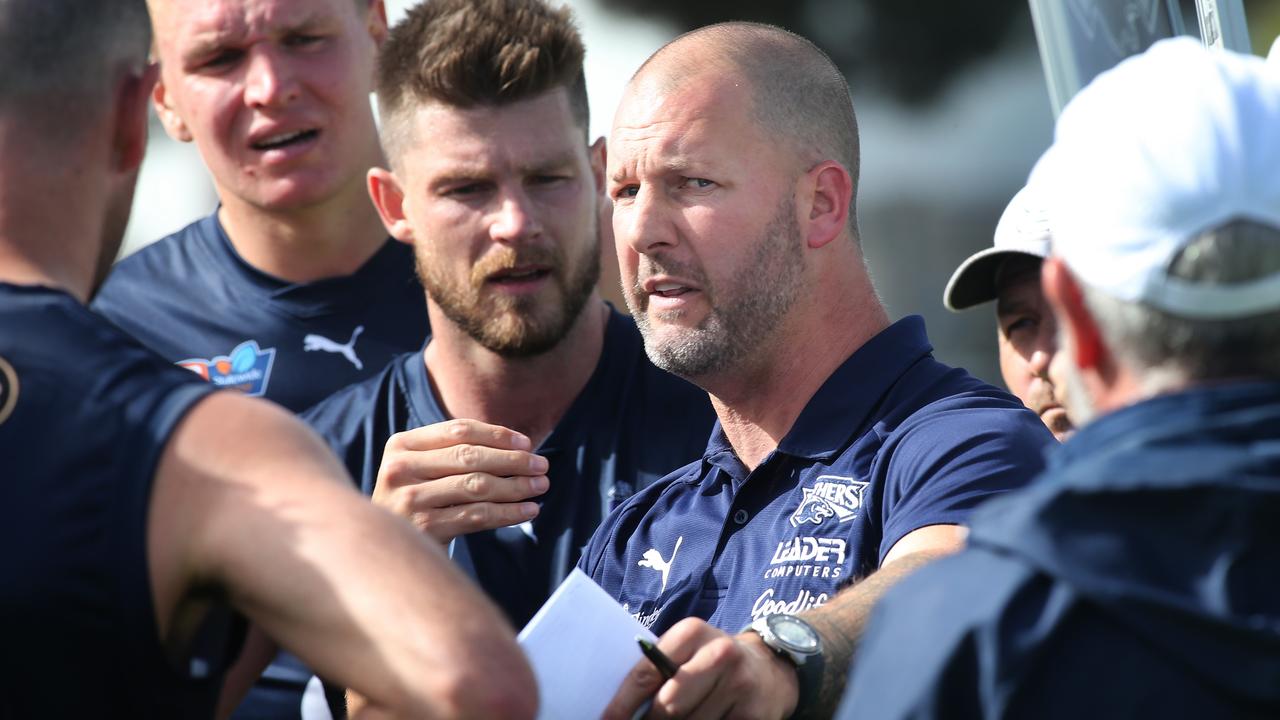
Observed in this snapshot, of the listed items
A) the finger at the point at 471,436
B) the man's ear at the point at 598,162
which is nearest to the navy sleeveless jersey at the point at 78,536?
the finger at the point at 471,436

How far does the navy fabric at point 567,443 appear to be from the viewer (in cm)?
344

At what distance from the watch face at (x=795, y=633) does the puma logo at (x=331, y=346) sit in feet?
6.39

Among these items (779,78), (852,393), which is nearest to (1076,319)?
(852,393)

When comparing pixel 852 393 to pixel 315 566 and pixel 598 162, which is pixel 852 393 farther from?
pixel 315 566

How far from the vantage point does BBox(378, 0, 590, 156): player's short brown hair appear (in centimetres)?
373

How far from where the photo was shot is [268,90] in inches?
161

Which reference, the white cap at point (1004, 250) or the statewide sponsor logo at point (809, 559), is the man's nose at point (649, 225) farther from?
the statewide sponsor logo at point (809, 559)

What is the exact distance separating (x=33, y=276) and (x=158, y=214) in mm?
5557

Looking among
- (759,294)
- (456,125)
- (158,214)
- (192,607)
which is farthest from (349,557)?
(158,214)

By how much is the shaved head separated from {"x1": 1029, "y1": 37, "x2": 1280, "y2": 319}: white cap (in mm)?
1700

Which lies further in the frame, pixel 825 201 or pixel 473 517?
pixel 825 201

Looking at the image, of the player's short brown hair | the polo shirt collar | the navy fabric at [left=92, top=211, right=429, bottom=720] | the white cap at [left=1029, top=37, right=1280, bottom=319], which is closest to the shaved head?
the polo shirt collar

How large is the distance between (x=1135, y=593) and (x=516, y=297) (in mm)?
2499

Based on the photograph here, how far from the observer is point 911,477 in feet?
8.75
